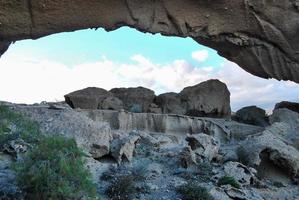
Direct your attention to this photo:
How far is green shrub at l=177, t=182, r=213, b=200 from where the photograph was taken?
9.06 meters

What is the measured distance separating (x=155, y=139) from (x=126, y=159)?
1.83m

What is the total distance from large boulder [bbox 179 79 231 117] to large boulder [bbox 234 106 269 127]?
71cm

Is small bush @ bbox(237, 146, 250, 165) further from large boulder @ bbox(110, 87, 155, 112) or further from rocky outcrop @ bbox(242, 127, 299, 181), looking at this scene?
large boulder @ bbox(110, 87, 155, 112)

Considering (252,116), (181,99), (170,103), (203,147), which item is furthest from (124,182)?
(252,116)

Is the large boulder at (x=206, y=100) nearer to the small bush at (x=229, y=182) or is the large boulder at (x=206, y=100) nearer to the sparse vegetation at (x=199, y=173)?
the sparse vegetation at (x=199, y=173)

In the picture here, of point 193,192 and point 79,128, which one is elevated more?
point 79,128

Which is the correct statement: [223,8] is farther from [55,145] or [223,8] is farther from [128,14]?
[55,145]

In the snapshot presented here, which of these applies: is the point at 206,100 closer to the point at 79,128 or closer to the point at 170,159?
the point at 170,159

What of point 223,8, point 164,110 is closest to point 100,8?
point 223,8

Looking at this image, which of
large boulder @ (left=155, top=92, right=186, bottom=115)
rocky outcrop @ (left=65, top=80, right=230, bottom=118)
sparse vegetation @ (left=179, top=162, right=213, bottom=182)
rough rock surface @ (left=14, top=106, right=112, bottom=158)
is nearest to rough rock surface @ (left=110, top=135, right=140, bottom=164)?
rough rock surface @ (left=14, top=106, right=112, bottom=158)

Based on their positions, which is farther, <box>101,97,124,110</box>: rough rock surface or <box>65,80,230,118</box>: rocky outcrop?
<box>65,80,230,118</box>: rocky outcrop

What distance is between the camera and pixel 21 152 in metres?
8.55

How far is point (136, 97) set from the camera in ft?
50.6

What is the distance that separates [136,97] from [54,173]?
874cm
